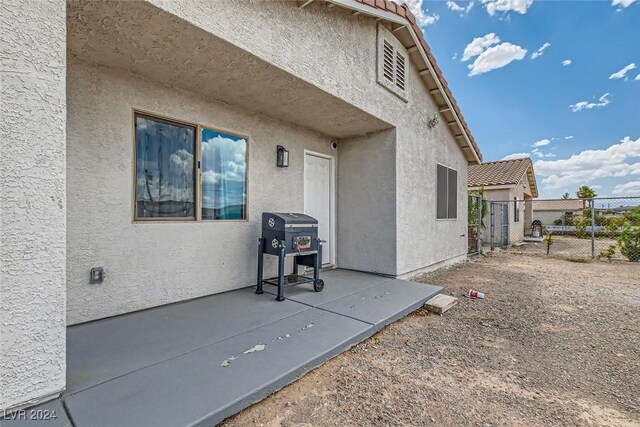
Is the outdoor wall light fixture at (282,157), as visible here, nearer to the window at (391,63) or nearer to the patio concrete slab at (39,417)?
the window at (391,63)

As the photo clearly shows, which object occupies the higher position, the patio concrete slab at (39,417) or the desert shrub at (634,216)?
the desert shrub at (634,216)

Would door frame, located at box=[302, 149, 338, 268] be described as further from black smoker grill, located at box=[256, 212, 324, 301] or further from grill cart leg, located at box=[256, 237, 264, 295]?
grill cart leg, located at box=[256, 237, 264, 295]

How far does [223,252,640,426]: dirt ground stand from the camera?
6.88 feet

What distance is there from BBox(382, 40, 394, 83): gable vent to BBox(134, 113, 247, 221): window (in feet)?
9.91

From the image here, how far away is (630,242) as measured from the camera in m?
8.84

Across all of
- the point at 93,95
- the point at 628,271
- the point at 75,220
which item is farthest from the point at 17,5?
the point at 628,271

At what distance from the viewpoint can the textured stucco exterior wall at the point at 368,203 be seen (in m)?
5.64

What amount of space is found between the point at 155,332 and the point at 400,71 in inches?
242

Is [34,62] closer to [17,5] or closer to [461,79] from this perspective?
[17,5]

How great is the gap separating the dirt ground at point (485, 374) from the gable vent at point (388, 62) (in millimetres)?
4367

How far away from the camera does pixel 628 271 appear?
7.55 m

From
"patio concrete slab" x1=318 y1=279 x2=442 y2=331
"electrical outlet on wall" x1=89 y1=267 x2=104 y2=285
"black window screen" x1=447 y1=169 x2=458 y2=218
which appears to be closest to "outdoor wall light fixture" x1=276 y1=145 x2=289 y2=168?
"patio concrete slab" x1=318 y1=279 x2=442 y2=331

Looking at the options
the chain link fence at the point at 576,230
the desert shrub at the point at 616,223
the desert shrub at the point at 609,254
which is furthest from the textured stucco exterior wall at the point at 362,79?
the desert shrub at the point at 616,223

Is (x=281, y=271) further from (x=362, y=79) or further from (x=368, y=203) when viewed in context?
(x=362, y=79)
